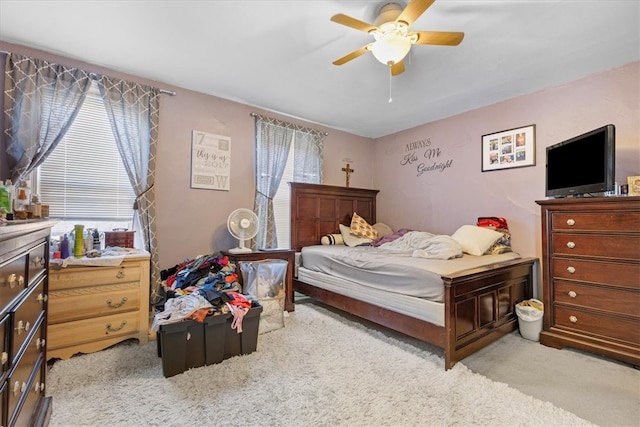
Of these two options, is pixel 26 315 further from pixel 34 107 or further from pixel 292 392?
pixel 34 107

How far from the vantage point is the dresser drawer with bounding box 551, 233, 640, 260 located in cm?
207

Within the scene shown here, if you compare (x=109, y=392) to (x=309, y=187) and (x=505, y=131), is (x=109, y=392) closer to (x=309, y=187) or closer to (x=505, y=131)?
(x=309, y=187)

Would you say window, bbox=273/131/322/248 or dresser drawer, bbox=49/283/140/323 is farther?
window, bbox=273/131/322/248

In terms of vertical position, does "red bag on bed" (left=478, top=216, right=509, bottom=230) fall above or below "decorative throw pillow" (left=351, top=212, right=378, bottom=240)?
above

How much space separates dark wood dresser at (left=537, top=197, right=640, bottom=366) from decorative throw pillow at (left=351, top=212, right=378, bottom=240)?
2026 mm

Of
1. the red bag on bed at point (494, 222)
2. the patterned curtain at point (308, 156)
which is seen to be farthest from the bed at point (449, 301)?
the patterned curtain at point (308, 156)

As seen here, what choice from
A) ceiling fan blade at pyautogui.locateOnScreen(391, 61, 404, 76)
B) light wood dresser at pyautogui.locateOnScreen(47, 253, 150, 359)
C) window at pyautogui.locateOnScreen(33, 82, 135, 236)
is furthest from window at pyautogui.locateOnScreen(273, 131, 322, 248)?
ceiling fan blade at pyautogui.locateOnScreen(391, 61, 404, 76)

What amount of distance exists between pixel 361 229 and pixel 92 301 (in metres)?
3.05

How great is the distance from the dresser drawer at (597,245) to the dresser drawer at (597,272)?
0.06 meters

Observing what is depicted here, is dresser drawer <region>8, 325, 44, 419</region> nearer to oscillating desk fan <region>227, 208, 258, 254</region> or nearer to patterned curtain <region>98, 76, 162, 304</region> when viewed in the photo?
patterned curtain <region>98, 76, 162, 304</region>

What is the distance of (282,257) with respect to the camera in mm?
3223

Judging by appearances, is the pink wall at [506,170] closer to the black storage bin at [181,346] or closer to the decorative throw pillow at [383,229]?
the decorative throw pillow at [383,229]

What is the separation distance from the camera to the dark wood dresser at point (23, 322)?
2.78 feet

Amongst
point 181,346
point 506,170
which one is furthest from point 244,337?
point 506,170
